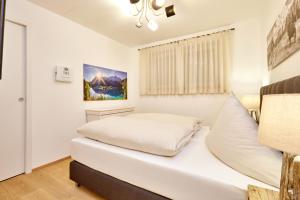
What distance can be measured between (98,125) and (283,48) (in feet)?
6.44

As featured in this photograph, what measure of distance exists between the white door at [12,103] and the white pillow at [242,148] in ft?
7.83

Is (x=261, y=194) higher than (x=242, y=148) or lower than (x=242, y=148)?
lower

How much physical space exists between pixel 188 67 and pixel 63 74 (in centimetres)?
239

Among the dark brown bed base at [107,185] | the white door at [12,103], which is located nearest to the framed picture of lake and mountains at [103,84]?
the white door at [12,103]

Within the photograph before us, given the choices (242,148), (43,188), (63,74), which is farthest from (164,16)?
(43,188)

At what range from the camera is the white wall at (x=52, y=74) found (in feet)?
6.73

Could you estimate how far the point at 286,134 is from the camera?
1.54 feet

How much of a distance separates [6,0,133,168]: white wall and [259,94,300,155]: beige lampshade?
2.57m

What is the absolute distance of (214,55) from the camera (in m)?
2.90

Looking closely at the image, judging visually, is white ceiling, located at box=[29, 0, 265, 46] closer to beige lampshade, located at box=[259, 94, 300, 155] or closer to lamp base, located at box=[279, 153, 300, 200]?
beige lampshade, located at box=[259, 94, 300, 155]

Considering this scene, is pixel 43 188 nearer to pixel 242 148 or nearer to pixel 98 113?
pixel 98 113

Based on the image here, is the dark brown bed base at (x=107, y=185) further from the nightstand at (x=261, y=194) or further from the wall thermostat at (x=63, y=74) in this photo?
the wall thermostat at (x=63, y=74)

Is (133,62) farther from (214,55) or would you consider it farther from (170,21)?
(214,55)

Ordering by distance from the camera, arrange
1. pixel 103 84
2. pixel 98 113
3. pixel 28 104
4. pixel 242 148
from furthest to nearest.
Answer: pixel 103 84, pixel 98 113, pixel 28 104, pixel 242 148
